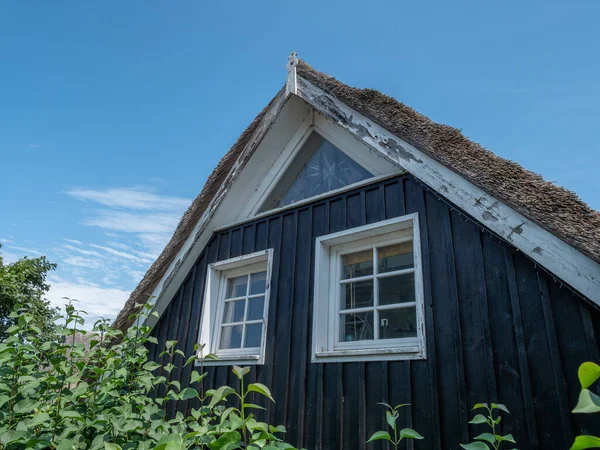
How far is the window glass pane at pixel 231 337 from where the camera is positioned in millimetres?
3695

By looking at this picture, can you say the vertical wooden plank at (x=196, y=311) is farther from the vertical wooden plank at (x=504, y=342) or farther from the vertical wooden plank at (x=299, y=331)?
the vertical wooden plank at (x=504, y=342)

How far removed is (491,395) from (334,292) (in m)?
1.28

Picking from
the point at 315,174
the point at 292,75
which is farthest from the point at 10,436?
the point at 292,75

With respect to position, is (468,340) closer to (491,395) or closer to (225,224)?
(491,395)

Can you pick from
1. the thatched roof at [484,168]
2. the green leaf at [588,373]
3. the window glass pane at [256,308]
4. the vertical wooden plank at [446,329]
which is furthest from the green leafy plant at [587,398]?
the window glass pane at [256,308]

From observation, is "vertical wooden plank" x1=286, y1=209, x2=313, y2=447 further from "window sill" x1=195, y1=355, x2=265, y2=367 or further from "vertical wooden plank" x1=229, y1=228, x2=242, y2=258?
"vertical wooden plank" x1=229, y1=228, x2=242, y2=258

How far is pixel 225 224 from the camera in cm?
417

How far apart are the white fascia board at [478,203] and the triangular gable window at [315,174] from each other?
0.42 m

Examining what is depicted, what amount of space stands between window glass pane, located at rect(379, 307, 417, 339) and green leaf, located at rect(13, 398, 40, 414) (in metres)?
1.99

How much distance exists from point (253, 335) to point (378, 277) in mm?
1378

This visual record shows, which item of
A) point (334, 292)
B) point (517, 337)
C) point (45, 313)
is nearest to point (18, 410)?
point (334, 292)

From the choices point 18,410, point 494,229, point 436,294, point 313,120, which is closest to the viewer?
point 18,410

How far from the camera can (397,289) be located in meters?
2.75

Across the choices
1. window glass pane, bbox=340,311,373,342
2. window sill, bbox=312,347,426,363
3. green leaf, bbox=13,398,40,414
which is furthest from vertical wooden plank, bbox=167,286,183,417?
green leaf, bbox=13,398,40,414
